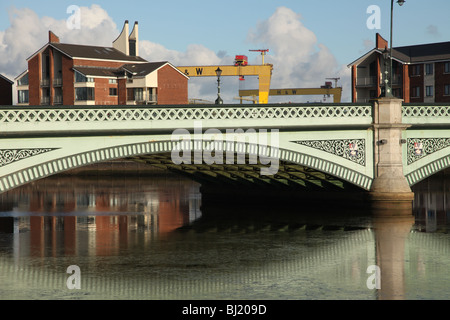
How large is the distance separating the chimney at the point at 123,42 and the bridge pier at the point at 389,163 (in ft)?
194

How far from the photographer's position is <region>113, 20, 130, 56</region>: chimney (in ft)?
288

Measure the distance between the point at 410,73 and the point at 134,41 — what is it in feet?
119

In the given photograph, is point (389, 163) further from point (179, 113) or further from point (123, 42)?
point (123, 42)

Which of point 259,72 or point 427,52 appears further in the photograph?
point 427,52

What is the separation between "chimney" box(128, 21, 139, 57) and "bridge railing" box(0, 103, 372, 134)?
59.9 m

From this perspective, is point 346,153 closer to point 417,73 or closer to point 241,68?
point 241,68

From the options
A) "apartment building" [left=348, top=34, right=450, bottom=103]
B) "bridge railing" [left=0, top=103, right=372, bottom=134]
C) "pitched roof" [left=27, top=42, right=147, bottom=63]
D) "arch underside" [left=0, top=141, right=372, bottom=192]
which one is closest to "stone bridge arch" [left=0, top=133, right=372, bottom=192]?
"arch underside" [left=0, top=141, right=372, bottom=192]

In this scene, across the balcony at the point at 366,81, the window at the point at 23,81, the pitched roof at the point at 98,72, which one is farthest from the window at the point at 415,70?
the window at the point at 23,81

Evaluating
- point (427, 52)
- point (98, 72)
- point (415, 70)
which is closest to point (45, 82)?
point (98, 72)

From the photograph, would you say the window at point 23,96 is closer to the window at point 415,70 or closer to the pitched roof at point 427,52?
the pitched roof at point 427,52

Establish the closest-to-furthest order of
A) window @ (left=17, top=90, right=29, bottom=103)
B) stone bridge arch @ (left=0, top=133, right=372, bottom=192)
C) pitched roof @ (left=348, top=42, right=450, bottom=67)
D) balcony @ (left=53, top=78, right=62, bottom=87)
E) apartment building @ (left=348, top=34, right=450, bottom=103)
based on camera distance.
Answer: stone bridge arch @ (left=0, top=133, right=372, bottom=192) < apartment building @ (left=348, top=34, right=450, bottom=103) < pitched roof @ (left=348, top=42, right=450, bottom=67) < balcony @ (left=53, top=78, right=62, bottom=87) < window @ (left=17, top=90, right=29, bottom=103)

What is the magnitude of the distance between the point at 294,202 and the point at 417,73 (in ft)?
124

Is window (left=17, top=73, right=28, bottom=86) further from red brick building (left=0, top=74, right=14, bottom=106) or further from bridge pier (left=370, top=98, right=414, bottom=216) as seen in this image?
bridge pier (left=370, top=98, right=414, bottom=216)

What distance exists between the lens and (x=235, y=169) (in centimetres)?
4006
